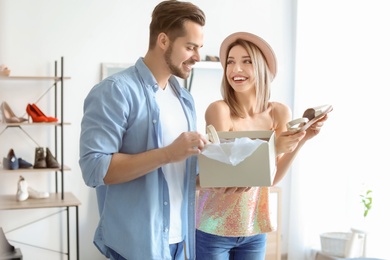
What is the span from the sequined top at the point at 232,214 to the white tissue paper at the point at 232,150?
327 millimetres

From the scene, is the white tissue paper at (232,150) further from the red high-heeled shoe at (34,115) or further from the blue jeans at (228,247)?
the red high-heeled shoe at (34,115)

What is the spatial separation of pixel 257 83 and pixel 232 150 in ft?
1.42

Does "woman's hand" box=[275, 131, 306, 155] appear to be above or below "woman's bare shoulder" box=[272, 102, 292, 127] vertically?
below

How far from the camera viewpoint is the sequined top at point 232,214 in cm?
188

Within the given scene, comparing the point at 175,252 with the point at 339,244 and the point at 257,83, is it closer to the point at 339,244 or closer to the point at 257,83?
the point at 257,83

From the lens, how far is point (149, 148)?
154cm

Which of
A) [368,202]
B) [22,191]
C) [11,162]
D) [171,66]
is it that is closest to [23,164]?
[11,162]

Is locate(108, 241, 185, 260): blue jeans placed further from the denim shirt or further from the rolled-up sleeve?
the rolled-up sleeve

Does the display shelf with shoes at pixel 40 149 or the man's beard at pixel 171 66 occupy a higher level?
the man's beard at pixel 171 66

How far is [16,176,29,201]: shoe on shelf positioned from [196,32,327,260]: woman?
224cm

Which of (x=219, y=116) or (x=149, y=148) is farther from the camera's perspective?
(x=219, y=116)

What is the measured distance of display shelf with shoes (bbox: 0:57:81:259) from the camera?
3883mm

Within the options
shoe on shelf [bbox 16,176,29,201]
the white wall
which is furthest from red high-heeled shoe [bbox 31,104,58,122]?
shoe on shelf [bbox 16,176,29,201]

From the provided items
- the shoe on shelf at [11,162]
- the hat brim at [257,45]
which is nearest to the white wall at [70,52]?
the shoe on shelf at [11,162]
